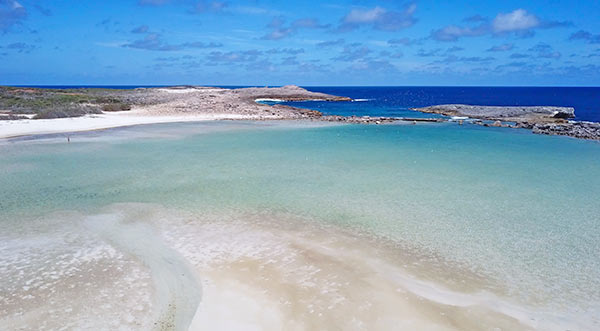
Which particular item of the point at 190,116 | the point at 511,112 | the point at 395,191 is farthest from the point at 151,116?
the point at 511,112

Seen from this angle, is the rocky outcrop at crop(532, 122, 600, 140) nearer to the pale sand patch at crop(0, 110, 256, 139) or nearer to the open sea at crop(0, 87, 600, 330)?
the open sea at crop(0, 87, 600, 330)

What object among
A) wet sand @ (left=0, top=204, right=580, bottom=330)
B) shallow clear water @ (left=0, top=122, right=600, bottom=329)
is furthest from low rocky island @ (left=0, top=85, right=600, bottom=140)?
wet sand @ (left=0, top=204, right=580, bottom=330)

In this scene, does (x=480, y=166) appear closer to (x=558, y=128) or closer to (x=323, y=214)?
(x=323, y=214)

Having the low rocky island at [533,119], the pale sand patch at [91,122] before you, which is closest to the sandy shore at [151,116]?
the pale sand patch at [91,122]

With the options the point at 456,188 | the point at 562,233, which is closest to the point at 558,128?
the point at 456,188

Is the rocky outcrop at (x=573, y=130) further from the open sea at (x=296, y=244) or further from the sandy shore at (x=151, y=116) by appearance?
the sandy shore at (x=151, y=116)

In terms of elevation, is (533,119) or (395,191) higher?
(533,119)

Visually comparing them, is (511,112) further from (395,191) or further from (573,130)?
(395,191)
